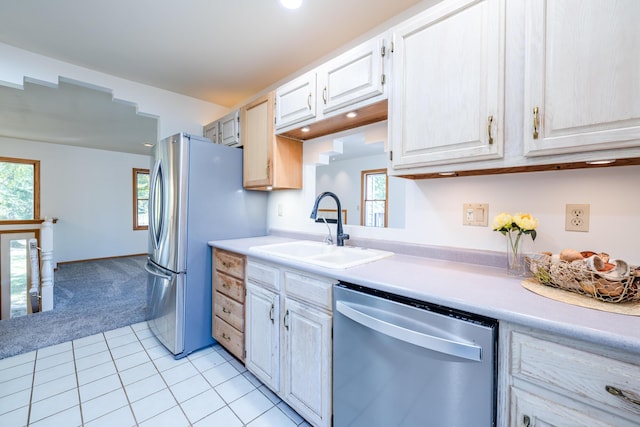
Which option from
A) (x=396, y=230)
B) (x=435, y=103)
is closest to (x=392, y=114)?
(x=435, y=103)

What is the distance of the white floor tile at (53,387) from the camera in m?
1.63

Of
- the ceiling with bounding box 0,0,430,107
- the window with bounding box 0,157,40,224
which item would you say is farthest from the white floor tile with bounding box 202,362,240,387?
the window with bounding box 0,157,40,224

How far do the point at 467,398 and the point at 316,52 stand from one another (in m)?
2.37

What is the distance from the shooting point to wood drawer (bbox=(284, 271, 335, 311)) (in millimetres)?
1271

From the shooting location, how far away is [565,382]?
0.70 m

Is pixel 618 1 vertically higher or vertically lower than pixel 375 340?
higher

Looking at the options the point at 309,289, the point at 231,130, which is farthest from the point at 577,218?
the point at 231,130

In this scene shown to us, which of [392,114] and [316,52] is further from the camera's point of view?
[316,52]

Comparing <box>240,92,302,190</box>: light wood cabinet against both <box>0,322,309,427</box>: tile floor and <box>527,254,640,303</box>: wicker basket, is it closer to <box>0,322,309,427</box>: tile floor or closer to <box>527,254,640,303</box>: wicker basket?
<box>0,322,309,427</box>: tile floor

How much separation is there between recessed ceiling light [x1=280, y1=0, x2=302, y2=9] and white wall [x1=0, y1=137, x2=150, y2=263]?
6.08 meters

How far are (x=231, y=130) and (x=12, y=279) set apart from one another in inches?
183

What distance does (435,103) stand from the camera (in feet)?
3.98

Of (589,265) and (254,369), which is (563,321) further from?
(254,369)

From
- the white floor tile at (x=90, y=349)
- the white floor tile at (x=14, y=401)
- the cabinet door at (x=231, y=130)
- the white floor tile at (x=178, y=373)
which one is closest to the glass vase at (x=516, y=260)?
the white floor tile at (x=178, y=373)
